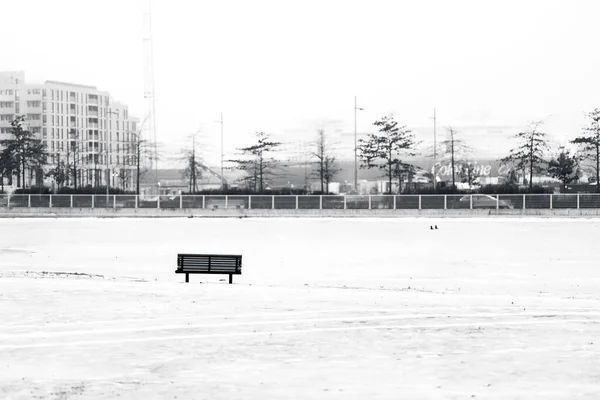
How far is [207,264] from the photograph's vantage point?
890 inches

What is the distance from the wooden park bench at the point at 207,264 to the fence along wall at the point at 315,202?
4978 centimetres

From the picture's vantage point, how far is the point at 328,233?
4772cm

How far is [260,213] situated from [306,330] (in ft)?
194

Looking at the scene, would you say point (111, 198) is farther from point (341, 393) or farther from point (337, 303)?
point (341, 393)

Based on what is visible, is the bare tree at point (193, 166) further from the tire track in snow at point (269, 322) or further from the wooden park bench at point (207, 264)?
the tire track in snow at point (269, 322)

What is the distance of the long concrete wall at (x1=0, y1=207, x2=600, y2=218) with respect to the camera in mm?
68375

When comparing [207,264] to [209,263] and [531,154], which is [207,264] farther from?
[531,154]

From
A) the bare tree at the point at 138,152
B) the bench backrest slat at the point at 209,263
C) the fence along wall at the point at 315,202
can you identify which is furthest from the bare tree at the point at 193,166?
the bench backrest slat at the point at 209,263

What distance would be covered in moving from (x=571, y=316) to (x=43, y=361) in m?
9.00

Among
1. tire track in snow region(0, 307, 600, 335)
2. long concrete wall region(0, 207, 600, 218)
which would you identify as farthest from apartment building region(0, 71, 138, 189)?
tire track in snow region(0, 307, 600, 335)

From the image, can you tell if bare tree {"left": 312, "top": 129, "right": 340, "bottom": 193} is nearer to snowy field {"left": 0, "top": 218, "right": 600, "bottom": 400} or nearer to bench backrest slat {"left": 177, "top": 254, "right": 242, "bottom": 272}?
snowy field {"left": 0, "top": 218, "right": 600, "bottom": 400}

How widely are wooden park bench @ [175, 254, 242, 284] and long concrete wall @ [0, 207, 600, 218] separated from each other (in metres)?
48.1

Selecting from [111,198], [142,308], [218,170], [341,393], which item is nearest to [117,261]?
[142,308]

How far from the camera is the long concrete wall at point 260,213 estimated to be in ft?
224
